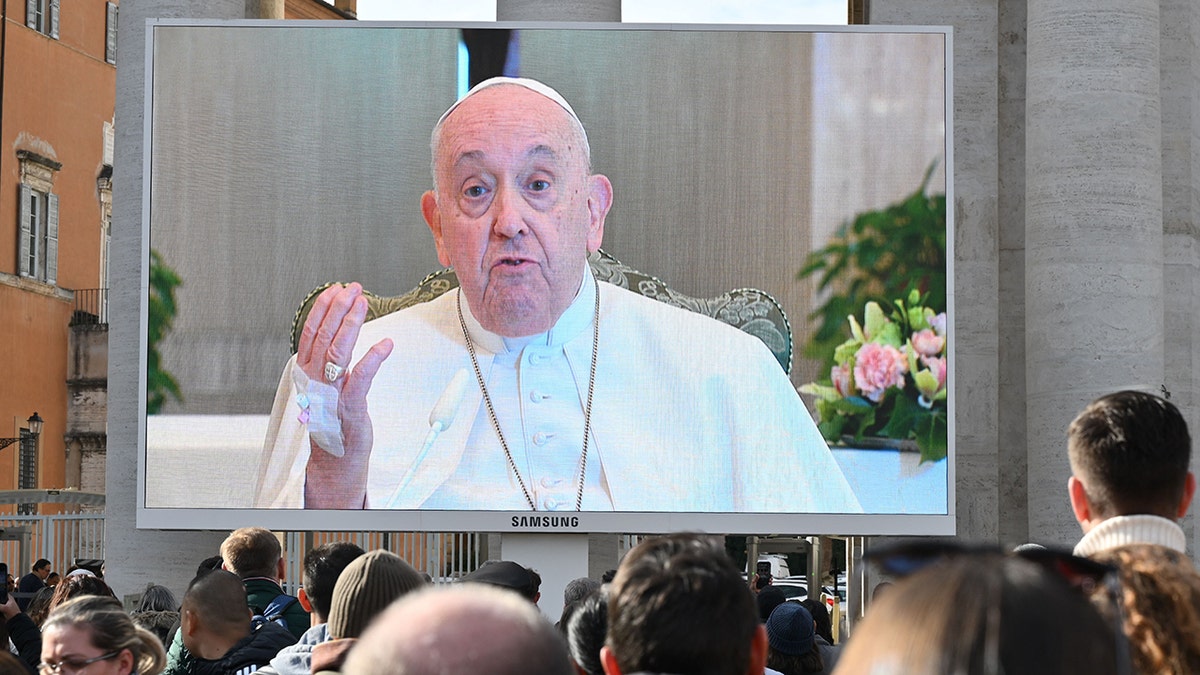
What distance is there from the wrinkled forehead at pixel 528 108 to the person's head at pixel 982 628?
1397 centimetres

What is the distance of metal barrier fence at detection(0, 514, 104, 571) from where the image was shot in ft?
78.4

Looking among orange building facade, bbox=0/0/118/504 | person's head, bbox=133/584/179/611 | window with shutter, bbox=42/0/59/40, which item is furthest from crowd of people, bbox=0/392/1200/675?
window with shutter, bbox=42/0/59/40

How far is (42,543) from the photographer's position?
82.5ft

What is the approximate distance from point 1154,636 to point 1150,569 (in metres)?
0.14

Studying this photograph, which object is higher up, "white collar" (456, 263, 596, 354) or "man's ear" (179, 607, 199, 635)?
"white collar" (456, 263, 596, 354)

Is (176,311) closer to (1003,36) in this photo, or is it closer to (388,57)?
(388,57)

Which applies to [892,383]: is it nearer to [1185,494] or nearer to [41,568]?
[41,568]

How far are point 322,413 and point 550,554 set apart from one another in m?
2.41

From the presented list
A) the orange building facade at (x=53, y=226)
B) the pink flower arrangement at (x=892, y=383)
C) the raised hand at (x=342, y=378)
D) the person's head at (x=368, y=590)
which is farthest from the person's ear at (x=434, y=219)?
the orange building facade at (x=53, y=226)

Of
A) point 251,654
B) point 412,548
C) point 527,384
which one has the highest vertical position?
point 527,384

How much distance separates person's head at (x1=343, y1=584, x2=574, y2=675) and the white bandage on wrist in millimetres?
13386

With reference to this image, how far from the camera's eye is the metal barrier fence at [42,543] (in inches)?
941

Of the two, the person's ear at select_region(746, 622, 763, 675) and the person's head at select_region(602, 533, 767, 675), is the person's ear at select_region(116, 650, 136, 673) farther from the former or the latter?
the person's ear at select_region(746, 622, 763, 675)

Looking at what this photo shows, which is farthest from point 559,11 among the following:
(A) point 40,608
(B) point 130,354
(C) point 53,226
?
(C) point 53,226
